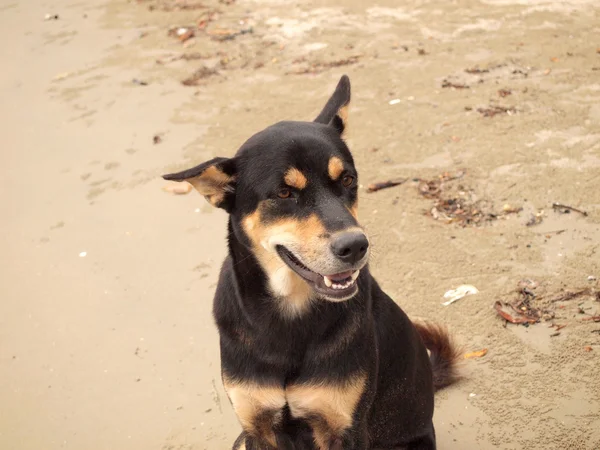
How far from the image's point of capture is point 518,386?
4031 millimetres

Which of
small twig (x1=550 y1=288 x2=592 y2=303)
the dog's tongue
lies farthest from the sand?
the dog's tongue

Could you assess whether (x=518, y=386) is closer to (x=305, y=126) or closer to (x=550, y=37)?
(x=305, y=126)

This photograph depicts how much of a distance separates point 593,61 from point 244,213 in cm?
521

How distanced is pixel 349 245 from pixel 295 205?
0.33 m

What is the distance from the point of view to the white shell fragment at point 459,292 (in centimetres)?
468

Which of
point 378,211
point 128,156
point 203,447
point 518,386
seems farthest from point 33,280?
point 518,386

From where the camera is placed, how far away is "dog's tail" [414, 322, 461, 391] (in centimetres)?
389

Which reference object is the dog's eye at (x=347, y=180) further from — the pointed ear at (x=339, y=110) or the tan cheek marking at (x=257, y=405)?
the tan cheek marking at (x=257, y=405)

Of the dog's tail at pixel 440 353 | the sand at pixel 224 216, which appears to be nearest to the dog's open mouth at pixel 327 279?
the dog's tail at pixel 440 353

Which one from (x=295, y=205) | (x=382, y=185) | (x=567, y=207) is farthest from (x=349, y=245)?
(x=382, y=185)

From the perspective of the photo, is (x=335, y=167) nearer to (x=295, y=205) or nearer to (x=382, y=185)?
(x=295, y=205)

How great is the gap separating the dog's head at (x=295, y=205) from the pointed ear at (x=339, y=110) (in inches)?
9.2

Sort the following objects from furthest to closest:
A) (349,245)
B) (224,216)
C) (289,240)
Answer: (224,216) → (289,240) → (349,245)

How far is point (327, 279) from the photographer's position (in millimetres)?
2988
